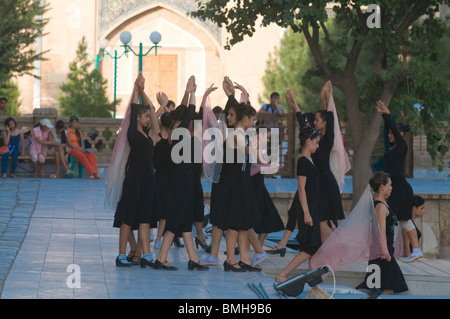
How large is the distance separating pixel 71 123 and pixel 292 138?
505cm

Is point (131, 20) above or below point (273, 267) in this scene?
above

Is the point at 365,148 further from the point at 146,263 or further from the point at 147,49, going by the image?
the point at 147,49

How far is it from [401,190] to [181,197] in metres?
2.77

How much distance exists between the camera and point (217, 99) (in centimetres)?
3162

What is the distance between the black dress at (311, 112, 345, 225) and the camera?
328 inches

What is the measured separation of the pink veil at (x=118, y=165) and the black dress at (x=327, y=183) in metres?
1.96

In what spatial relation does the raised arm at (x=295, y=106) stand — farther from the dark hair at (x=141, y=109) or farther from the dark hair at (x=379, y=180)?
the dark hair at (x=141, y=109)

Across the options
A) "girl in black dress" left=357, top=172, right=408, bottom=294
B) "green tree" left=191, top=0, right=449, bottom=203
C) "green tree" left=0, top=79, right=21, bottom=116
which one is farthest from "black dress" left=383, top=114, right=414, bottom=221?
"green tree" left=0, top=79, right=21, bottom=116

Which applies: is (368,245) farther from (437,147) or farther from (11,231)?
(437,147)

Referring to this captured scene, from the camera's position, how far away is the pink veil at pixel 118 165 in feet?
25.3

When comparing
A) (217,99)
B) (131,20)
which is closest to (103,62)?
(131,20)

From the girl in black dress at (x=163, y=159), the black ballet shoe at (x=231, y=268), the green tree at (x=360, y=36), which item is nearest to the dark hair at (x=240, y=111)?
the girl in black dress at (x=163, y=159)

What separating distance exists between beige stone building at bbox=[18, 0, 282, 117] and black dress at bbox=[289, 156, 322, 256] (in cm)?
2266

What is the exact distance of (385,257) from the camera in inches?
294
